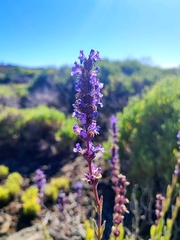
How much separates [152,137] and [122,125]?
1.06 metres

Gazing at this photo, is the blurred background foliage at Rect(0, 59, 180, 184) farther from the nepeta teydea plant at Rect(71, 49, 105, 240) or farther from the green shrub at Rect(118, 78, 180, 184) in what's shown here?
the nepeta teydea plant at Rect(71, 49, 105, 240)

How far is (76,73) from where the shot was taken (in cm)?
163

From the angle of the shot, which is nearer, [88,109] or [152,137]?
[88,109]

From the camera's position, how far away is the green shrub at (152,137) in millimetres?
4226

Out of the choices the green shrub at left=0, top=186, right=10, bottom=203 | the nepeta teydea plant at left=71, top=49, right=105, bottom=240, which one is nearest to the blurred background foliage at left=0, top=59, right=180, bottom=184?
the green shrub at left=0, top=186, right=10, bottom=203

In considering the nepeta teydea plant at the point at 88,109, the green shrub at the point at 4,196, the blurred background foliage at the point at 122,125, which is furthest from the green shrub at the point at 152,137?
the nepeta teydea plant at the point at 88,109

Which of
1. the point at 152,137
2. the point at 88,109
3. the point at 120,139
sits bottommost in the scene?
the point at 120,139

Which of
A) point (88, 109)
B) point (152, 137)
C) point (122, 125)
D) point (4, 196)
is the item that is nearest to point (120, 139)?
point (122, 125)

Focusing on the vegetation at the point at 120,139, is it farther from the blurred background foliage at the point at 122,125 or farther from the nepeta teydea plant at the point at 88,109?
the nepeta teydea plant at the point at 88,109

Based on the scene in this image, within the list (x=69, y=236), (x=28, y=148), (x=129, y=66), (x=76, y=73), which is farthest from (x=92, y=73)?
(x=129, y=66)

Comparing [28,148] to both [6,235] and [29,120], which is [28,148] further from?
[6,235]

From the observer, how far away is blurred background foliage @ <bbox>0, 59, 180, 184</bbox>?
4.44 metres

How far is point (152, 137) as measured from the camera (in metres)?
4.89

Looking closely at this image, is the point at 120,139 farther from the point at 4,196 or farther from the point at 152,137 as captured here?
the point at 4,196
